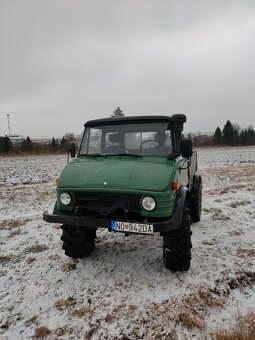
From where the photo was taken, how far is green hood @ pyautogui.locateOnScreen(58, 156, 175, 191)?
4.14 m

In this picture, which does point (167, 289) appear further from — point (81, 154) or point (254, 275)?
point (81, 154)

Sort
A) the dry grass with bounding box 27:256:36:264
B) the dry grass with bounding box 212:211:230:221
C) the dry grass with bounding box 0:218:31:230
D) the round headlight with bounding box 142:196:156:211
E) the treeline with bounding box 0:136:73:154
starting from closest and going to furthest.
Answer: the round headlight with bounding box 142:196:156:211 < the dry grass with bounding box 27:256:36:264 < the dry grass with bounding box 0:218:31:230 < the dry grass with bounding box 212:211:230:221 < the treeline with bounding box 0:136:73:154

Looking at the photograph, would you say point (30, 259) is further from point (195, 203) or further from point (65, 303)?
point (195, 203)

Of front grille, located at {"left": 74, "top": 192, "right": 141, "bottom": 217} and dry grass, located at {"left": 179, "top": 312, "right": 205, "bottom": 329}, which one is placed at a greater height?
front grille, located at {"left": 74, "top": 192, "right": 141, "bottom": 217}

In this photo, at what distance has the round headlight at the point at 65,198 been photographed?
4.48 m

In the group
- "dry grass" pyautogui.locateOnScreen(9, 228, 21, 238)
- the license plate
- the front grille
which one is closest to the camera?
the license plate

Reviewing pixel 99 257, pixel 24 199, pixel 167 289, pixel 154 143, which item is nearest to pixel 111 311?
pixel 167 289

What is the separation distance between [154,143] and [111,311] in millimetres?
2619

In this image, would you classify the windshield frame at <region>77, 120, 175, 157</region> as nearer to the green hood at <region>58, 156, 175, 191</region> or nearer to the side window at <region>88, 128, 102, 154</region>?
the side window at <region>88, 128, 102, 154</region>

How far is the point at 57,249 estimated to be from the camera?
5676 mm

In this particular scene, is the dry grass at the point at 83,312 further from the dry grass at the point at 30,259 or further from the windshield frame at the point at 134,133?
the windshield frame at the point at 134,133

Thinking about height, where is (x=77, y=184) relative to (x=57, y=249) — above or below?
above

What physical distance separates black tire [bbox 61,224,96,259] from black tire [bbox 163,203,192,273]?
4.52 feet

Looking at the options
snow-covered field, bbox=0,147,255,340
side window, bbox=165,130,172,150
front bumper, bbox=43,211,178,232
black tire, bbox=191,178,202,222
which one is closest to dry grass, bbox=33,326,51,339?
snow-covered field, bbox=0,147,255,340
